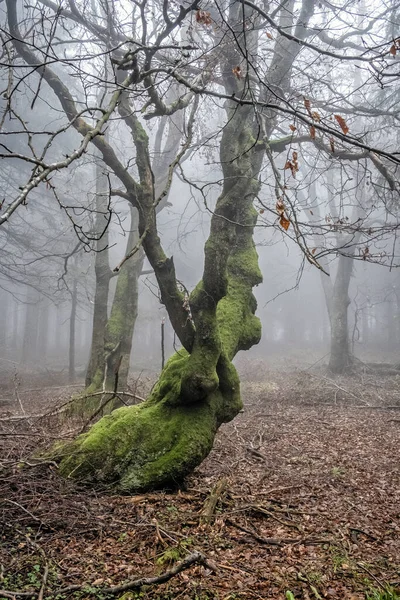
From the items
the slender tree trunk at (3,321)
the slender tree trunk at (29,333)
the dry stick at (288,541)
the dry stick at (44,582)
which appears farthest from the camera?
the slender tree trunk at (3,321)

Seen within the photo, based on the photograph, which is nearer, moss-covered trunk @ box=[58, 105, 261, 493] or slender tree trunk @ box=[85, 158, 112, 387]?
moss-covered trunk @ box=[58, 105, 261, 493]

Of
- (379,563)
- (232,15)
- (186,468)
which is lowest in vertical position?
(379,563)

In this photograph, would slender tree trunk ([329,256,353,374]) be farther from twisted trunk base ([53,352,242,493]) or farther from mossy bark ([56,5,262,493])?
twisted trunk base ([53,352,242,493])

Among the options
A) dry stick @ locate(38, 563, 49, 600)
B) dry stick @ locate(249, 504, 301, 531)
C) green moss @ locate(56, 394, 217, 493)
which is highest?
green moss @ locate(56, 394, 217, 493)

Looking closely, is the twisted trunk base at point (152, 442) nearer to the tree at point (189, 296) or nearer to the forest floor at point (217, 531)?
the tree at point (189, 296)

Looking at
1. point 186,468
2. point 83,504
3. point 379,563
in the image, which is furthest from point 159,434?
point 379,563

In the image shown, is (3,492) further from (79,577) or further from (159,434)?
(159,434)

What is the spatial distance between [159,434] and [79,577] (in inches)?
76.4

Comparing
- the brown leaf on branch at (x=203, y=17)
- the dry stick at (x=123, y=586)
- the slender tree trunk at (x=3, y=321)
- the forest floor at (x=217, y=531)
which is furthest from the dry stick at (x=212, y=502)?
the slender tree trunk at (x=3, y=321)

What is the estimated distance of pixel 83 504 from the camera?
12.6 ft

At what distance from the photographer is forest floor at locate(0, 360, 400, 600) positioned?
9.32 feet

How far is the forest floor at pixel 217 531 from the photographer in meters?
2.84

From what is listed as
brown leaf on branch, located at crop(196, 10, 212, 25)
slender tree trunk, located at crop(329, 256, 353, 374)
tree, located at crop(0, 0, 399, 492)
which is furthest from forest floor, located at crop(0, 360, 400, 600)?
slender tree trunk, located at crop(329, 256, 353, 374)

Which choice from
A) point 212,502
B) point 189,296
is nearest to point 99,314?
point 189,296
